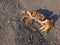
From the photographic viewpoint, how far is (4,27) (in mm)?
5000

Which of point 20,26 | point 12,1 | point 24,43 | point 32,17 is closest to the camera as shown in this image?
point 24,43

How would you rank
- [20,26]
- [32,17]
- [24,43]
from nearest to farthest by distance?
1. [24,43]
2. [20,26]
3. [32,17]

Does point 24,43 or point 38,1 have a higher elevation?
point 38,1

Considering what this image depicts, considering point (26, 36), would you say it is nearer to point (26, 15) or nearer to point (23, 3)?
point (26, 15)

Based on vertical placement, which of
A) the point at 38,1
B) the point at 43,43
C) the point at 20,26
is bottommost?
the point at 43,43

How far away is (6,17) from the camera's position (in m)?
5.27

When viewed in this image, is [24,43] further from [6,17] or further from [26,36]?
[6,17]

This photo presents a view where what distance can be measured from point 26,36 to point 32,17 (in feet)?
2.07

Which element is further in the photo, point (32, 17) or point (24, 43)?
point (32, 17)

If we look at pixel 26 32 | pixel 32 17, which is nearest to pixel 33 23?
pixel 32 17

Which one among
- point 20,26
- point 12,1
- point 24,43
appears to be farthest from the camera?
point 12,1

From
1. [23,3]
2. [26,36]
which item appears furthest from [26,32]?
[23,3]

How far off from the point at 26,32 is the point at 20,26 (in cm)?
18

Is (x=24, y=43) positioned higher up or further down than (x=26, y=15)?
further down
